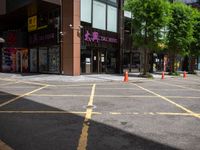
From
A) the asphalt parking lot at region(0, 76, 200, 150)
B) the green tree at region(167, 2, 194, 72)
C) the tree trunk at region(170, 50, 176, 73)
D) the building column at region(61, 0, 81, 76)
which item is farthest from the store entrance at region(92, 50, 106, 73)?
the asphalt parking lot at region(0, 76, 200, 150)

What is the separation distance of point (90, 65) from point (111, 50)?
3828 millimetres

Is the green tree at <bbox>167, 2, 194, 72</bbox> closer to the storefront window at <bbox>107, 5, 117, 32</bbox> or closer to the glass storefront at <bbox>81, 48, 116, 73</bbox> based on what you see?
the storefront window at <bbox>107, 5, 117, 32</bbox>

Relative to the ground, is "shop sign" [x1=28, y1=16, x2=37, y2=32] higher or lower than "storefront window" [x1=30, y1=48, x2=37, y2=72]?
higher

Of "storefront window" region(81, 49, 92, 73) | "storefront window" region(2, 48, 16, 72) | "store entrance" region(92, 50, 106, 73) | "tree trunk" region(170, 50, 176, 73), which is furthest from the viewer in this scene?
"tree trunk" region(170, 50, 176, 73)

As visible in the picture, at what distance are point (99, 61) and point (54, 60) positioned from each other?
441 centimetres

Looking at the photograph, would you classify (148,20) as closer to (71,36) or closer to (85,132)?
(71,36)

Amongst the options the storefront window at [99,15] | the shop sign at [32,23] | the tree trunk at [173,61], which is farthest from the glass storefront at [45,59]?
the tree trunk at [173,61]

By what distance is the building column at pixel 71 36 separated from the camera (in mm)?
27203

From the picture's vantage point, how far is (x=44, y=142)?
6242 mm

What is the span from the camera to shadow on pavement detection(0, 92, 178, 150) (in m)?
6.02

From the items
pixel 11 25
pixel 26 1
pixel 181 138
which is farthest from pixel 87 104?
pixel 11 25

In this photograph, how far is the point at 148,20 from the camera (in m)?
29.4

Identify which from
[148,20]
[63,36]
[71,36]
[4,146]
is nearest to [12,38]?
[63,36]

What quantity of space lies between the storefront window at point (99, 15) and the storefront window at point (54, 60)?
169 inches
